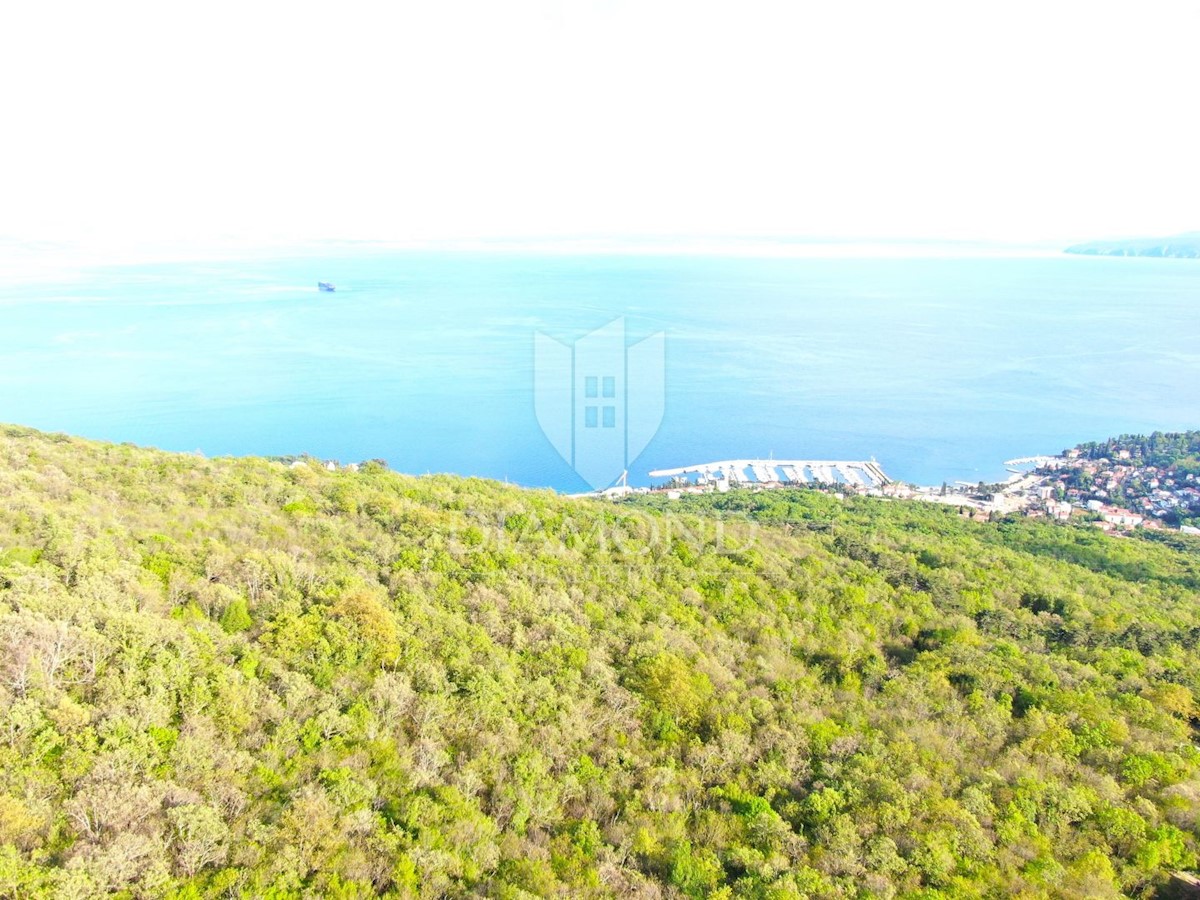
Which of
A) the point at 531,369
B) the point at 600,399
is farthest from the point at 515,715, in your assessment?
the point at 531,369

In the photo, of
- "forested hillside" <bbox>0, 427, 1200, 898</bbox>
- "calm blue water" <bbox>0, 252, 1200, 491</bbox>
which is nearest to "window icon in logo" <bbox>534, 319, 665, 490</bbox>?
"calm blue water" <bbox>0, 252, 1200, 491</bbox>

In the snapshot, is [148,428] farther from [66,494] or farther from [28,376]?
[66,494]

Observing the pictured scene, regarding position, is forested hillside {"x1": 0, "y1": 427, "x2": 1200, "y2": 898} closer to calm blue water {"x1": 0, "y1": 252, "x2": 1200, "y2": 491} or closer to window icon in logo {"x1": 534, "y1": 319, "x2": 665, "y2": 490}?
window icon in logo {"x1": 534, "y1": 319, "x2": 665, "y2": 490}

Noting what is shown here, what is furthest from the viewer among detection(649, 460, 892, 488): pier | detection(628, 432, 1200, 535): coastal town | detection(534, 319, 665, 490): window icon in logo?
detection(649, 460, 892, 488): pier

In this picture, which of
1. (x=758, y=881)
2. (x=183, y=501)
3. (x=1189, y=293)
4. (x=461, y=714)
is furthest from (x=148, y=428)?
(x=1189, y=293)

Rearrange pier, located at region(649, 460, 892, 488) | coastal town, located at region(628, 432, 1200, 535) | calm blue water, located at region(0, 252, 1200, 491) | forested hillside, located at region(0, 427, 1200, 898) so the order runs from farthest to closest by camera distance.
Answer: calm blue water, located at region(0, 252, 1200, 491) → pier, located at region(649, 460, 892, 488) → coastal town, located at region(628, 432, 1200, 535) → forested hillside, located at region(0, 427, 1200, 898)
